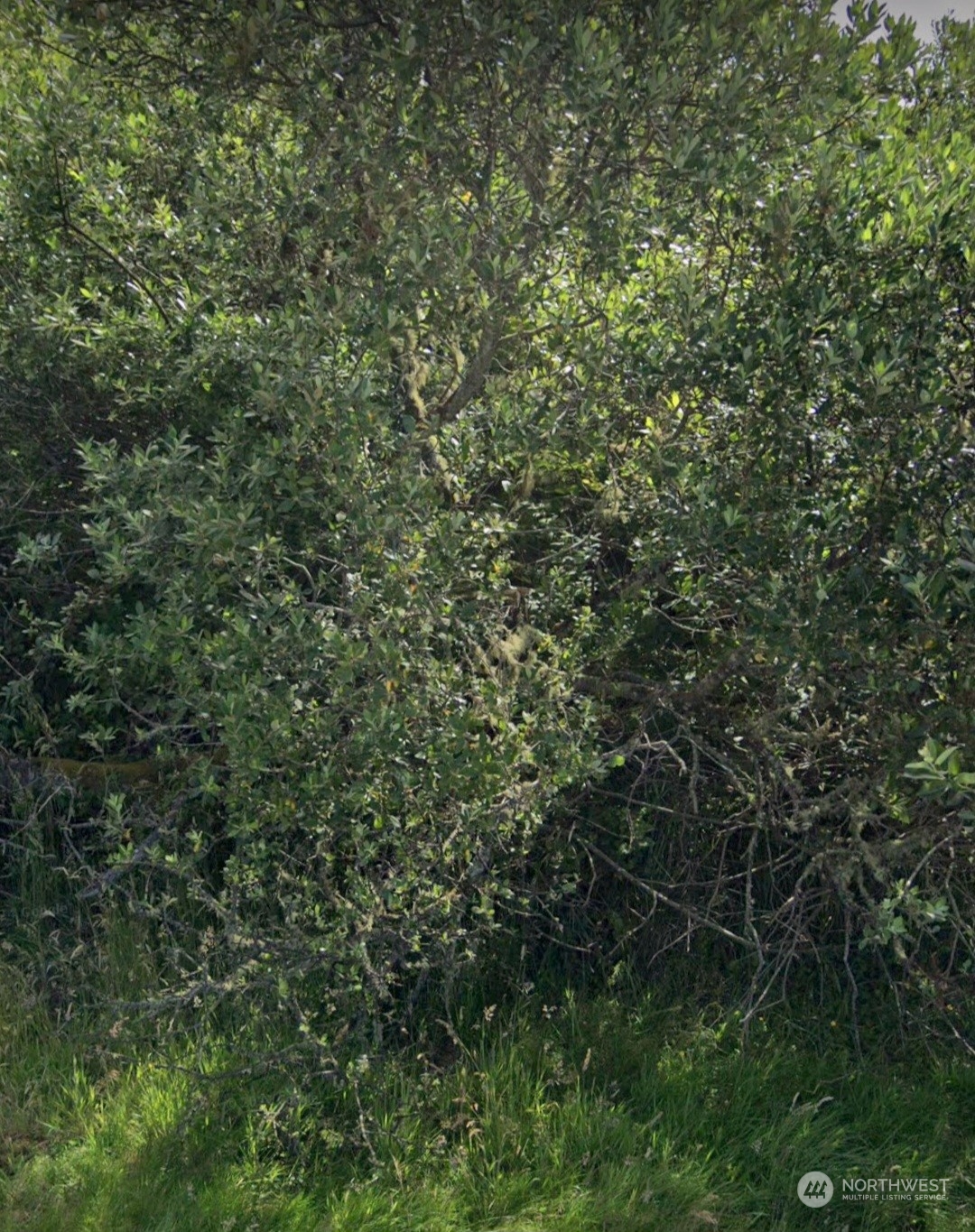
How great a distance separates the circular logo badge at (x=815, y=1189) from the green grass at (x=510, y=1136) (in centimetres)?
3

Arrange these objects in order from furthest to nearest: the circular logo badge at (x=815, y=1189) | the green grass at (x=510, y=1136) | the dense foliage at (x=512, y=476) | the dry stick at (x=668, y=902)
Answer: the dry stick at (x=668, y=902) < the dense foliage at (x=512, y=476) < the circular logo badge at (x=815, y=1189) < the green grass at (x=510, y=1136)

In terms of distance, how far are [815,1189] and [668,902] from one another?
1.00 m

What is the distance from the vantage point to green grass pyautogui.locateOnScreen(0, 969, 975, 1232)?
354cm

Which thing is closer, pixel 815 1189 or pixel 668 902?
pixel 815 1189

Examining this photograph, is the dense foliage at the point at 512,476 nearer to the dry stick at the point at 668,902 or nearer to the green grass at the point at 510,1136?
the dry stick at the point at 668,902


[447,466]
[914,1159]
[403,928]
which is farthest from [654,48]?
[914,1159]

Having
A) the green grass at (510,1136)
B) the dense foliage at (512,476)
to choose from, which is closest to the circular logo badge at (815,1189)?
the green grass at (510,1136)

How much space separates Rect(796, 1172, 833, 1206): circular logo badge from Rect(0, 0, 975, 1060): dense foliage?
27.5 inches

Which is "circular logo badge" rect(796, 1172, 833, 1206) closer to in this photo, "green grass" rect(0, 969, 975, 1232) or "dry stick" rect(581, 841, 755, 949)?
"green grass" rect(0, 969, 975, 1232)

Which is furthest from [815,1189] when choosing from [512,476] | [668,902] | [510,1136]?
[512,476]

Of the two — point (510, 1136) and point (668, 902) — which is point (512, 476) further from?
point (510, 1136)

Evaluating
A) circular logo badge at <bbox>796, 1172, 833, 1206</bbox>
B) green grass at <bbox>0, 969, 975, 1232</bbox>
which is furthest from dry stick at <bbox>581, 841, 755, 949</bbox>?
circular logo badge at <bbox>796, 1172, 833, 1206</bbox>

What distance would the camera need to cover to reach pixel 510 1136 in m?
3.76

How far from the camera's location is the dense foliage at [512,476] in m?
3.86
